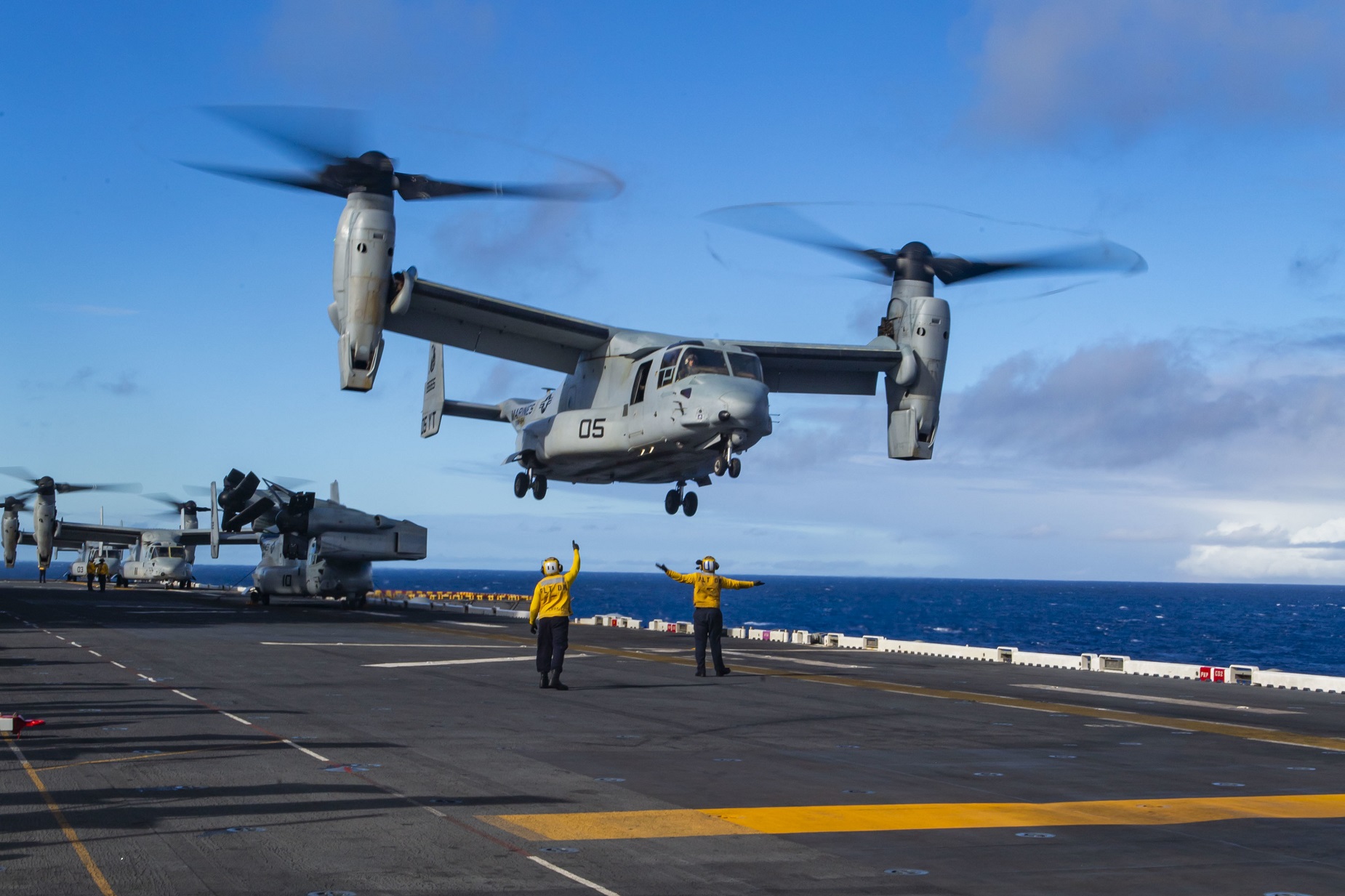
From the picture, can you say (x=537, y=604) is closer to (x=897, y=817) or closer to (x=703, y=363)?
(x=897, y=817)

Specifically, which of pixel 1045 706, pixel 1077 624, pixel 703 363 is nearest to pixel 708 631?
pixel 1045 706

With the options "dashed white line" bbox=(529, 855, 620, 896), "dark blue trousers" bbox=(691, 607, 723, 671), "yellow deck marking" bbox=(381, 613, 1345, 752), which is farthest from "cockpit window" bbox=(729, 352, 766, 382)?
"dashed white line" bbox=(529, 855, 620, 896)

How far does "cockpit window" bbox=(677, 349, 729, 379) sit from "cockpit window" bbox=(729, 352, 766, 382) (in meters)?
0.24

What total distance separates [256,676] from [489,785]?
10739mm

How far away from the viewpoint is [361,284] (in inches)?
1037

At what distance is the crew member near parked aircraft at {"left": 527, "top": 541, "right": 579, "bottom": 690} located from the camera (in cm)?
1842

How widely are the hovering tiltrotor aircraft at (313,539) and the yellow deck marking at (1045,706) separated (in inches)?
949

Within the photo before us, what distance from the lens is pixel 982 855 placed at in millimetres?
7883

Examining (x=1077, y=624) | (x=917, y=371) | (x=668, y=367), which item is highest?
(x=917, y=371)

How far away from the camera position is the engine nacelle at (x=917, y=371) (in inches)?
1243

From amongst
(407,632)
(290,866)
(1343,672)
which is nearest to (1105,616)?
(1343,672)

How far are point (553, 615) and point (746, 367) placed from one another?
Answer: 11333mm

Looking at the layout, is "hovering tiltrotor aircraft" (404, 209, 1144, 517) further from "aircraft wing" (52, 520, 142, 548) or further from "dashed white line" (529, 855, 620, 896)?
"aircraft wing" (52, 520, 142, 548)

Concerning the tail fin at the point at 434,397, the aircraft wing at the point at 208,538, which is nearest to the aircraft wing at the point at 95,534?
the aircraft wing at the point at 208,538
